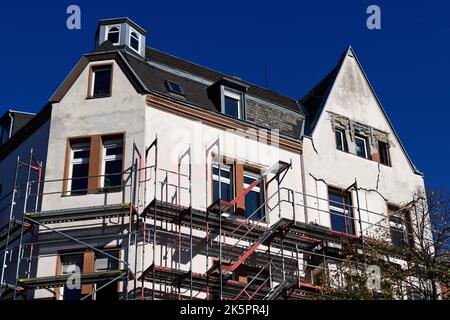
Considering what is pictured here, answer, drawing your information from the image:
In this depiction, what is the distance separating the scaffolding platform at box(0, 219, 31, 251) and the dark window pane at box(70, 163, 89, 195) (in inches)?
72.0

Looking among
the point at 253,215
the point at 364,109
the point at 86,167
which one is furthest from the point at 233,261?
the point at 364,109

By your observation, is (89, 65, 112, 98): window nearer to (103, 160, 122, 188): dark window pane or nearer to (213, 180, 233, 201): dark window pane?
(103, 160, 122, 188): dark window pane

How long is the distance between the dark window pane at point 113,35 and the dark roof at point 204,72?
123 centimetres

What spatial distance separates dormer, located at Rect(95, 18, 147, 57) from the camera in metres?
32.7

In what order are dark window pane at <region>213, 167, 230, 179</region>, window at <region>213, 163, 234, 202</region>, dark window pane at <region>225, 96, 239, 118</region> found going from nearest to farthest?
window at <region>213, 163, 234, 202</region> → dark window pane at <region>213, 167, 230, 179</region> → dark window pane at <region>225, 96, 239, 118</region>

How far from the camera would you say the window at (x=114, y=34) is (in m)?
32.9

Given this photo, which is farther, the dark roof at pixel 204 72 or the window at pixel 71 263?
the dark roof at pixel 204 72

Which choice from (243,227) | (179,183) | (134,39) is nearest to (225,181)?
(243,227)

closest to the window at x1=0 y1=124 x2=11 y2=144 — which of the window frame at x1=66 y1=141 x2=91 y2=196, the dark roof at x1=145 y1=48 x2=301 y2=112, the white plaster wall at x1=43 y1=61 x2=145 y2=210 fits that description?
the white plaster wall at x1=43 y1=61 x2=145 y2=210

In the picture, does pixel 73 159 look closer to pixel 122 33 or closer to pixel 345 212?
pixel 122 33

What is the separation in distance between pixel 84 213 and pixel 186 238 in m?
3.14

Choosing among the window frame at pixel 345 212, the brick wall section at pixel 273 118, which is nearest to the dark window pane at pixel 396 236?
the window frame at pixel 345 212

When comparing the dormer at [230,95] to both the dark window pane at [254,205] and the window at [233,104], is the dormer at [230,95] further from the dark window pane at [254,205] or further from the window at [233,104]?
the dark window pane at [254,205]

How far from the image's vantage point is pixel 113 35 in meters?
33.0
